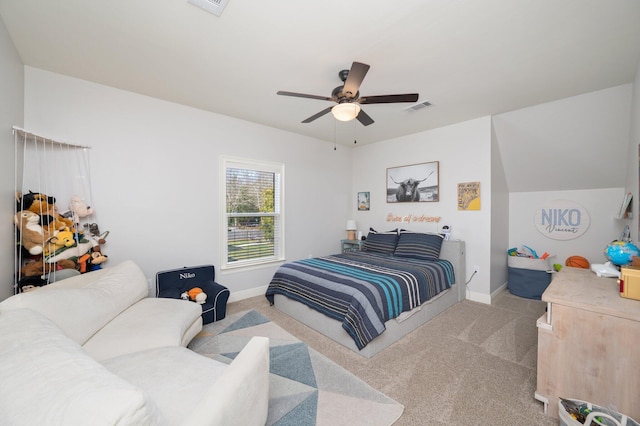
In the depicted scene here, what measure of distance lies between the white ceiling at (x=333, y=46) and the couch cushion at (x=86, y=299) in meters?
1.90

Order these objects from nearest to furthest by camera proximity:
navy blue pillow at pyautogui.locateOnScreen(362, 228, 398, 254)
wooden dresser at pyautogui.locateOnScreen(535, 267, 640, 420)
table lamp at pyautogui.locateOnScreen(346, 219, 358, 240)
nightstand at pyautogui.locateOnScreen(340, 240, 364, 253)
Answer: wooden dresser at pyautogui.locateOnScreen(535, 267, 640, 420) < navy blue pillow at pyautogui.locateOnScreen(362, 228, 398, 254) < nightstand at pyautogui.locateOnScreen(340, 240, 364, 253) < table lamp at pyautogui.locateOnScreen(346, 219, 358, 240)

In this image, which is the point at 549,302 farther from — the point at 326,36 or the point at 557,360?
the point at 326,36

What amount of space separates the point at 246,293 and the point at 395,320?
2248 millimetres

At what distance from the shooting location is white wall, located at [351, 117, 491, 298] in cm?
370

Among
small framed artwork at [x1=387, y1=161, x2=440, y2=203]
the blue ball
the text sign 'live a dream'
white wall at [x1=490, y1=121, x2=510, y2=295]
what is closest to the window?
small framed artwork at [x1=387, y1=161, x2=440, y2=203]

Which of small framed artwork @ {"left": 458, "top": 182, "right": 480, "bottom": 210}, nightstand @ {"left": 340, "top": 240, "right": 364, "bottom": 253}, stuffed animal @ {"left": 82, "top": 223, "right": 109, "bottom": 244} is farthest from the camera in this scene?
nightstand @ {"left": 340, "top": 240, "right": 364, "bottom": 253}

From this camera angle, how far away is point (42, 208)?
2.28 meters

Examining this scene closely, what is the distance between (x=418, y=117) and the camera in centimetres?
367

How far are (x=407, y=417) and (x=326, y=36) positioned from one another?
2751mm

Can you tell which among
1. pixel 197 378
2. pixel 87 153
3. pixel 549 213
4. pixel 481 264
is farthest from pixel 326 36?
pixel 549 213

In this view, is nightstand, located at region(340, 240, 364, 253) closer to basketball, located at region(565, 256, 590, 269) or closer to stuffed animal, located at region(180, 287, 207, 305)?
stuffed animal, located at region(180, 287, 207, 305)

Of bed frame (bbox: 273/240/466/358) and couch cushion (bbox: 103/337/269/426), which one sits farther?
bed frame (bbox: 273/240/466/358)

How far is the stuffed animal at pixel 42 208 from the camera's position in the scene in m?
2.25

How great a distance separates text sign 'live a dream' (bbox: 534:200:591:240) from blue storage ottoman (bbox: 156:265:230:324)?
489 centimetres
